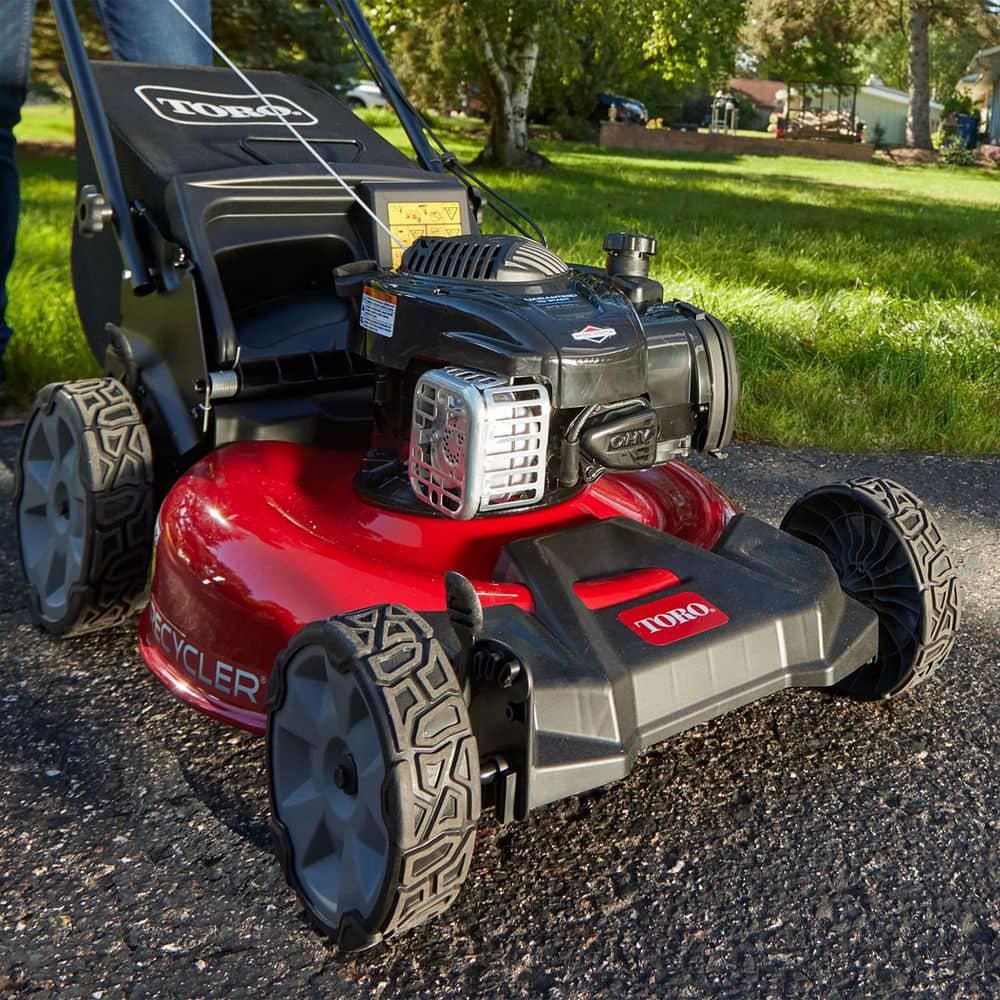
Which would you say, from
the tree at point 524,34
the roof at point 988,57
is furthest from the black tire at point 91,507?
the roof at point 988,57

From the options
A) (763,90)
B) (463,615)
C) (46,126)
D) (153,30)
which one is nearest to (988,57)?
(763,90)

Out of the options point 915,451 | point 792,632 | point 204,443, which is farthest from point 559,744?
point 915,451

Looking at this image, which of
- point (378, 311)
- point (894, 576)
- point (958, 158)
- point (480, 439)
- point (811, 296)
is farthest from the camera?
point (958, 158)

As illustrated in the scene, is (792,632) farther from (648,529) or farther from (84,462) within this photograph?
(84,462)

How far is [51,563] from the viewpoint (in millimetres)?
2145

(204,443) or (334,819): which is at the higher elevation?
(204,443)

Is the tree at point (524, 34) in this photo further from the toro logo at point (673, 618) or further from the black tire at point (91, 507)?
the toro logo at point (673, 618)

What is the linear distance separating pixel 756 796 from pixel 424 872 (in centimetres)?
60

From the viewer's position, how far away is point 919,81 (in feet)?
89.7

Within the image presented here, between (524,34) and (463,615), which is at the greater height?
(524,34)

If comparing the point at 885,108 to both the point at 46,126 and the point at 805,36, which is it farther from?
the point at 46,126

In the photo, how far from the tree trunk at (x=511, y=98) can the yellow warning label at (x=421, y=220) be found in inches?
399

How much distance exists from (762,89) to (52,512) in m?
56.5

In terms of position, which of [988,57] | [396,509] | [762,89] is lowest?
[762,89]
